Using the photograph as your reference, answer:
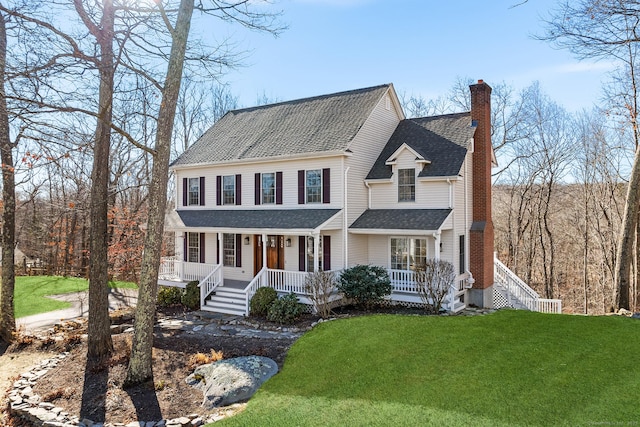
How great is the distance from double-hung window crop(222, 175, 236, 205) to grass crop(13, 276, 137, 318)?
7.69 meters

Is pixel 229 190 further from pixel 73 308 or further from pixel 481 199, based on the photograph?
pixel 481 199

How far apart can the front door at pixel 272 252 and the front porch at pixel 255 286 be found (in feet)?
3.60

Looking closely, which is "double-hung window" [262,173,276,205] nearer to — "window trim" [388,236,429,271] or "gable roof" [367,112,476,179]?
"gable roof" [367,112,476,179]

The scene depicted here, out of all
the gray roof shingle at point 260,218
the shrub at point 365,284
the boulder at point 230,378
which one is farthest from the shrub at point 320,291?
the boulder at point 230,378

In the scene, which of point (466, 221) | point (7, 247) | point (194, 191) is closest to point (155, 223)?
point (7, 247)

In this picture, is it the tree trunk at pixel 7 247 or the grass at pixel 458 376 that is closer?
the grass at pixel 458 376

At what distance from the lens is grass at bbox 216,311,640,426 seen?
6234mm

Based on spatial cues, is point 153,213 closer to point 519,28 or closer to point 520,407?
point 520,407

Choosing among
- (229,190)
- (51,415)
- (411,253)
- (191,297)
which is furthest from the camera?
(229,190)

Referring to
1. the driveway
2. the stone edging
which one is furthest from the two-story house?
the stone edging

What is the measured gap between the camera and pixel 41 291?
61.7 ft

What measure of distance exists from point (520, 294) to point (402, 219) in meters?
6.07

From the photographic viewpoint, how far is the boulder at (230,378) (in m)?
7.41

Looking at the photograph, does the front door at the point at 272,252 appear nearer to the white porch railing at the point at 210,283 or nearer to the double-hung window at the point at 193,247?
the white porch railing at the point at 210,283
